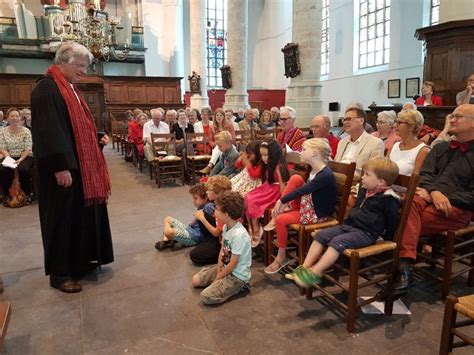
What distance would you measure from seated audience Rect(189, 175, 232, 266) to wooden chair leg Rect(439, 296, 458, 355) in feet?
5.70

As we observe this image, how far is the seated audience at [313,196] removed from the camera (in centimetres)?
256

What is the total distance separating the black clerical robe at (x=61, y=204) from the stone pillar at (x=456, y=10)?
7.35 meters

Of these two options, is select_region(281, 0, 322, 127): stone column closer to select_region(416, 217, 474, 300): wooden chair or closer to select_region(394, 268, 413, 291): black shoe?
select_region(416, 217, 474, 300): wooden chair

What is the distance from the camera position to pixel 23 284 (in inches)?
113

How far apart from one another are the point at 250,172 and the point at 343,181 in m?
1.02

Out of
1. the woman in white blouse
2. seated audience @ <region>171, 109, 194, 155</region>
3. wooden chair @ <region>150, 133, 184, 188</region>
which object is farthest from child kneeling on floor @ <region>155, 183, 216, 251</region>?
seated audience @ <region>171, 109, 194, 155</region>

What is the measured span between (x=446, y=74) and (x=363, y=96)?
25.5ft

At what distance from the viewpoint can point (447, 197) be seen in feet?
8.29

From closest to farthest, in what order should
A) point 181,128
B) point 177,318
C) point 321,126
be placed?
1. point 177,318
2. point 321,126
3. point 181,128

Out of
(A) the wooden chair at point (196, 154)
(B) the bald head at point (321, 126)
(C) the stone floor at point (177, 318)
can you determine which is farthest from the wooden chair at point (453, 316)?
(A) the wooden chair at point (196, 154)

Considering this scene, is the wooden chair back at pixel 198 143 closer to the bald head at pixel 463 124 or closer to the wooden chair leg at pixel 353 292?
the bald head at pixel 463 124

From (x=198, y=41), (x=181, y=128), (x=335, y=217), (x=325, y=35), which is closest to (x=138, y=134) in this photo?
(x=181, y=128)

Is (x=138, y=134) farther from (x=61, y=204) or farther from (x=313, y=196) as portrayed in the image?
(x=313, y=196)

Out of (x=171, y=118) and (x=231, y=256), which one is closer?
(x=231, y=256)
